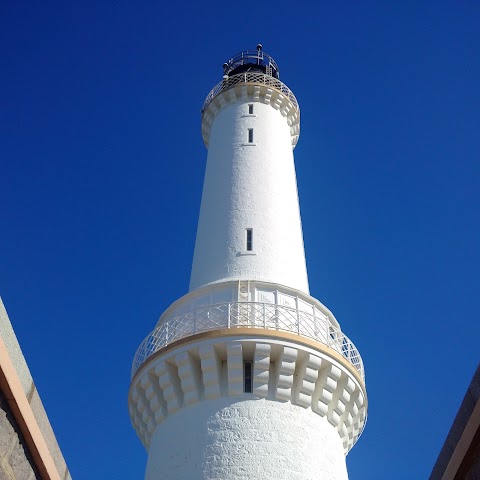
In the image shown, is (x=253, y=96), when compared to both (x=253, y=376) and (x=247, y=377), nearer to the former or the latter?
(x=247, y=377)

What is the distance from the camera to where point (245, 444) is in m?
13.8

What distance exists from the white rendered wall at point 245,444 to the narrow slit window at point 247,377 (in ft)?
0.98

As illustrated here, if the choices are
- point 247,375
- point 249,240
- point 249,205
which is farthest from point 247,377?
point 249,205

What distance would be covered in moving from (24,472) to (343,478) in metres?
10.5

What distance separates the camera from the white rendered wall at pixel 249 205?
17.5m

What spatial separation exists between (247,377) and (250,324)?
1188 millimetres

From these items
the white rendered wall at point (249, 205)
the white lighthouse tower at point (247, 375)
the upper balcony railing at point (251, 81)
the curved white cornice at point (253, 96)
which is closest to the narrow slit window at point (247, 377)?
the white lighthouse tower at point (247, 375)

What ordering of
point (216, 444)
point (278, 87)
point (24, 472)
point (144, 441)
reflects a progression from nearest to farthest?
point (24, 472), point (216, 444), point (144, 441), point (278, 87)

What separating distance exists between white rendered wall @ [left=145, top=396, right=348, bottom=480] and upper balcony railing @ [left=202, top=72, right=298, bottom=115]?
12999 mm

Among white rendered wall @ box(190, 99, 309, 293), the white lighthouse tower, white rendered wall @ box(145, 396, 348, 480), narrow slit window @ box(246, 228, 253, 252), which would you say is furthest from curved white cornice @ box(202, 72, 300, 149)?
white rendered wall @ box(145, 396, 348, 480)

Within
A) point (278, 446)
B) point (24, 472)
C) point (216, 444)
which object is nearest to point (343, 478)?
point (278, 446)

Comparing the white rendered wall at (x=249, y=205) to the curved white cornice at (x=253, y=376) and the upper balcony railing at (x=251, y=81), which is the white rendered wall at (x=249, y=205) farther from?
the curved white cornice at (x=253, y=376)

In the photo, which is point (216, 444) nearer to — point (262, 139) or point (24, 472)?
point (24, 472)

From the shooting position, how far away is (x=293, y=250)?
18500 mm
